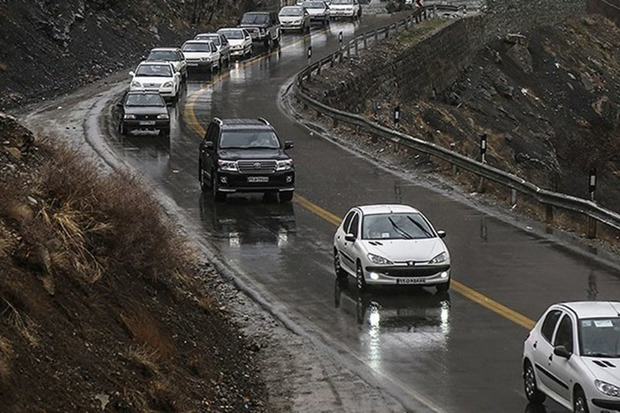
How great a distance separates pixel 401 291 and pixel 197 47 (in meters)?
40.0

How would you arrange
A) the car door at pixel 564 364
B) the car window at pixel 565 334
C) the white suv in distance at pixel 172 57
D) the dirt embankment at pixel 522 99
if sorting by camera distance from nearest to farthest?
A: 1. the car door at pixel 564 364
2. the car window at pixel 565 334
3. the white suv in distance at pixel 172 57
4. the dirt embankment at pixel 522 99

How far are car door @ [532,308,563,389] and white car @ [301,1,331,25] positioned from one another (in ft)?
235

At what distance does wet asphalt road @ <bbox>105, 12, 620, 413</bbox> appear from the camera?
617 inches

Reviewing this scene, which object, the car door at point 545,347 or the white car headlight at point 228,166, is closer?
the car door at point 545,347

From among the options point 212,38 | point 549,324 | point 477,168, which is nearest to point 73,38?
point 212,38

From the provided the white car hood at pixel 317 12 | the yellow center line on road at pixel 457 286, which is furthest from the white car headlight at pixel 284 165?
the white car hood at pixel 317 12

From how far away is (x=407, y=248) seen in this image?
789 inches

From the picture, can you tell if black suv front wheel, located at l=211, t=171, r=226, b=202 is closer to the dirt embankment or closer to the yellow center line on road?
the yellow center line on road

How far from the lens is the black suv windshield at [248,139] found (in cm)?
2959

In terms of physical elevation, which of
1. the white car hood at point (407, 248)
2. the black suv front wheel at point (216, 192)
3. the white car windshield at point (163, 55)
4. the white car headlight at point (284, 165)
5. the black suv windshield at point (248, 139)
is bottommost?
the white car windshield at point (163, 55)

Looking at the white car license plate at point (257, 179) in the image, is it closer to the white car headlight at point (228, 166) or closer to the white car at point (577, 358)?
the white car headlight at point (228, 166)

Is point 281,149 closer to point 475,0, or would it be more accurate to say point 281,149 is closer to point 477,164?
point 477,164

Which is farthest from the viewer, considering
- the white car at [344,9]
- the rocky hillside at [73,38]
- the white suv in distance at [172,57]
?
the white car at [344,9]

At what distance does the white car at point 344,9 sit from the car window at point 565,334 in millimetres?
75056
